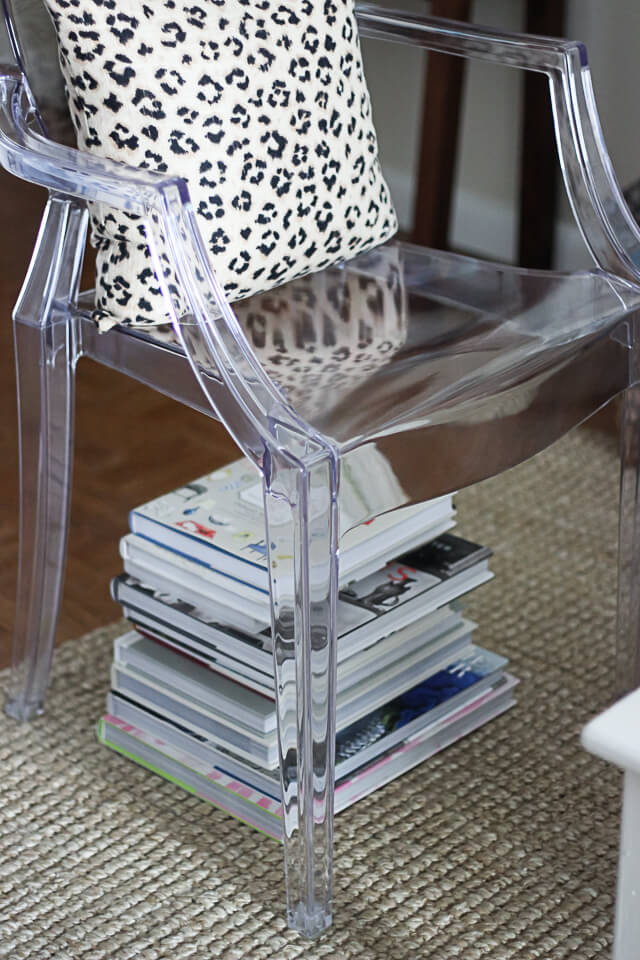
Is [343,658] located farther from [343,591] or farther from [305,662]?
[305,662]

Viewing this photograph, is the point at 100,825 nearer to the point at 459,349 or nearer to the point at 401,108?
the point at 459,349

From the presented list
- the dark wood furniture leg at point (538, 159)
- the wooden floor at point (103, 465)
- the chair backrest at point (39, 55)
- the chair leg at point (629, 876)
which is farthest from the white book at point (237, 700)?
the dark wood furniture leg at point (538, 159)

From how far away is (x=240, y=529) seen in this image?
3.84 ft

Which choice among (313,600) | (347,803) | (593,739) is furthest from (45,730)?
(593,739)

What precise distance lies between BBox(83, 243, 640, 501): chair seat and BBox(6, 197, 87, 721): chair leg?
0.12ft

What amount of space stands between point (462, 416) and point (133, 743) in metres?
0.49

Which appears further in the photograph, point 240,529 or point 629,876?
point 240,529

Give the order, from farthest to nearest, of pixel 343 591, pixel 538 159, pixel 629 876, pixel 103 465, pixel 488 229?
pixel 488 229 → pixel 538 159 → pixel 103 465 → pixel 343 591 → pixel 629 876

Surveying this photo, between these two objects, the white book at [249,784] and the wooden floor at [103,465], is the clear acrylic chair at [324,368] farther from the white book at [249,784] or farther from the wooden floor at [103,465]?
the wooden floor at [103,465]

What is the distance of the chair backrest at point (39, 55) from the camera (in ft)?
3.70

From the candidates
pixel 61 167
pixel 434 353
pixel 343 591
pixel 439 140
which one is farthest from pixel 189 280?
pixel 439 140

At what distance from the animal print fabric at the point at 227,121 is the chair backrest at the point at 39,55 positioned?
2.9 inches

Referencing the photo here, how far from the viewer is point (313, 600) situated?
96 centimetres

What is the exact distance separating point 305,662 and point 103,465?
0.93 m
